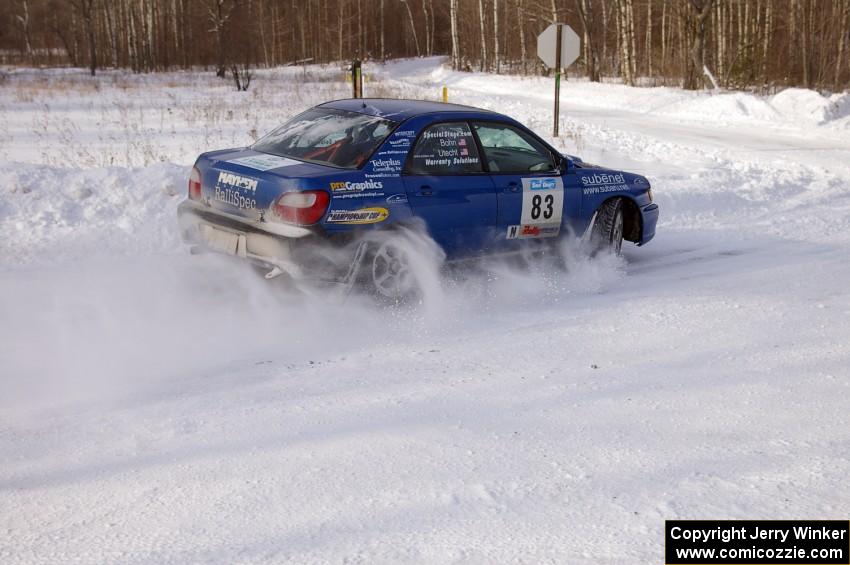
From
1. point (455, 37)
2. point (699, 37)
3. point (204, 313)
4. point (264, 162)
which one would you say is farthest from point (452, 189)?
point (455, 37)

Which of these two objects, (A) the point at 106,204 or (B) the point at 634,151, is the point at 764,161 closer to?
(B) the point at 634,151

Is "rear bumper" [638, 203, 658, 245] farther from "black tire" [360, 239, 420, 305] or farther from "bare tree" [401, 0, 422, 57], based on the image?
"bare tree" [401, 0, 422, 57]

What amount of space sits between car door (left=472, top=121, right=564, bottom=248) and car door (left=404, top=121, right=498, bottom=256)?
0.12 m

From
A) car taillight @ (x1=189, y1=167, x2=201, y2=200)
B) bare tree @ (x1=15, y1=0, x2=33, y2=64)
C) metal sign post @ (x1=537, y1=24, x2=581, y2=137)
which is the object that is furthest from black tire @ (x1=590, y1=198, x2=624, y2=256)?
bare tree @ (x1=15, y1=0, x2=33, y2=64)

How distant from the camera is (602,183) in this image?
308 inches

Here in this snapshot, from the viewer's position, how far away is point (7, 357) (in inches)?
214

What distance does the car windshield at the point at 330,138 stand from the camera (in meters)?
6.38

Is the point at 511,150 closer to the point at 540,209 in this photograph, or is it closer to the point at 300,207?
the point at 540,209

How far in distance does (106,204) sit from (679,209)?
22.4 feet

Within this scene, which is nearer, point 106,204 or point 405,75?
point 106,204

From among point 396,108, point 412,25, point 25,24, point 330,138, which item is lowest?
point 330,138

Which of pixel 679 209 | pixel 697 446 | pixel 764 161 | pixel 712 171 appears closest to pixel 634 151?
pixel 764 161

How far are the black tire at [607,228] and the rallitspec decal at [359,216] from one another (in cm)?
240

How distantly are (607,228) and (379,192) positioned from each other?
262 centimetres
